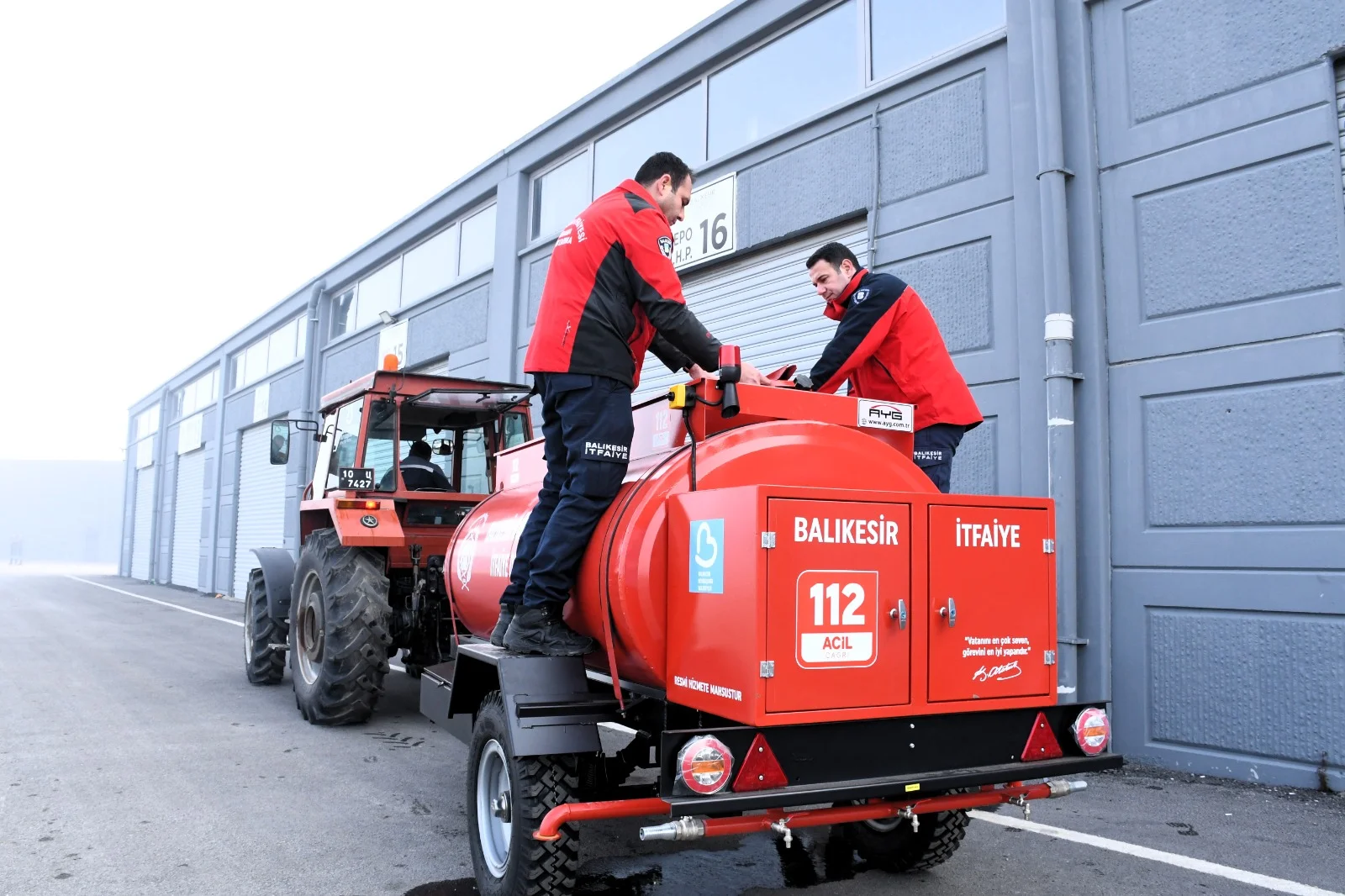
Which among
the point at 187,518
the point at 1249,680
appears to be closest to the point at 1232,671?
the point at 1249,680

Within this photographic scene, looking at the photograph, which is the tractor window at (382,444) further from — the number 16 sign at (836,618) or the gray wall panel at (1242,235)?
the gray wall panel at (1242,235)

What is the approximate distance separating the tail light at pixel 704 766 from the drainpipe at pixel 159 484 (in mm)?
34645

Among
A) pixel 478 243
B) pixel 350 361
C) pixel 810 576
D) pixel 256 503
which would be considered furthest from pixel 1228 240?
pixel 256 503

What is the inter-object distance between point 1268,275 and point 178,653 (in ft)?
38.8

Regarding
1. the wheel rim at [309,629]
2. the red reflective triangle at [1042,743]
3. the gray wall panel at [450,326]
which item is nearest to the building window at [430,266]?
the gray wall panel at [450,326]

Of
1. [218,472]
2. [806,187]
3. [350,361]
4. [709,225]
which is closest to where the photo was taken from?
[806,187]

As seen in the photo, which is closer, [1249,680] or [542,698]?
[542,698]

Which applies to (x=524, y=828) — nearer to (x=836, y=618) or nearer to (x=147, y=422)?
(x=836, y=618)

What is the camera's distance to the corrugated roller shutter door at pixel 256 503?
21828mm

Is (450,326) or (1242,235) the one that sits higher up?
(450,326)

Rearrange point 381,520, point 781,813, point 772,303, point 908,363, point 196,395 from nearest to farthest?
1. point 781,813
2. point 908,363
3. point 381,520
4. point 772,303
5. point 196,395

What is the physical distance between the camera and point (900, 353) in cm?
447

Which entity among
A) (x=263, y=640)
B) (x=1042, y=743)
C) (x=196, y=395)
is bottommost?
(x=263, y=640)

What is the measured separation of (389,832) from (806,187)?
6.82 meters
